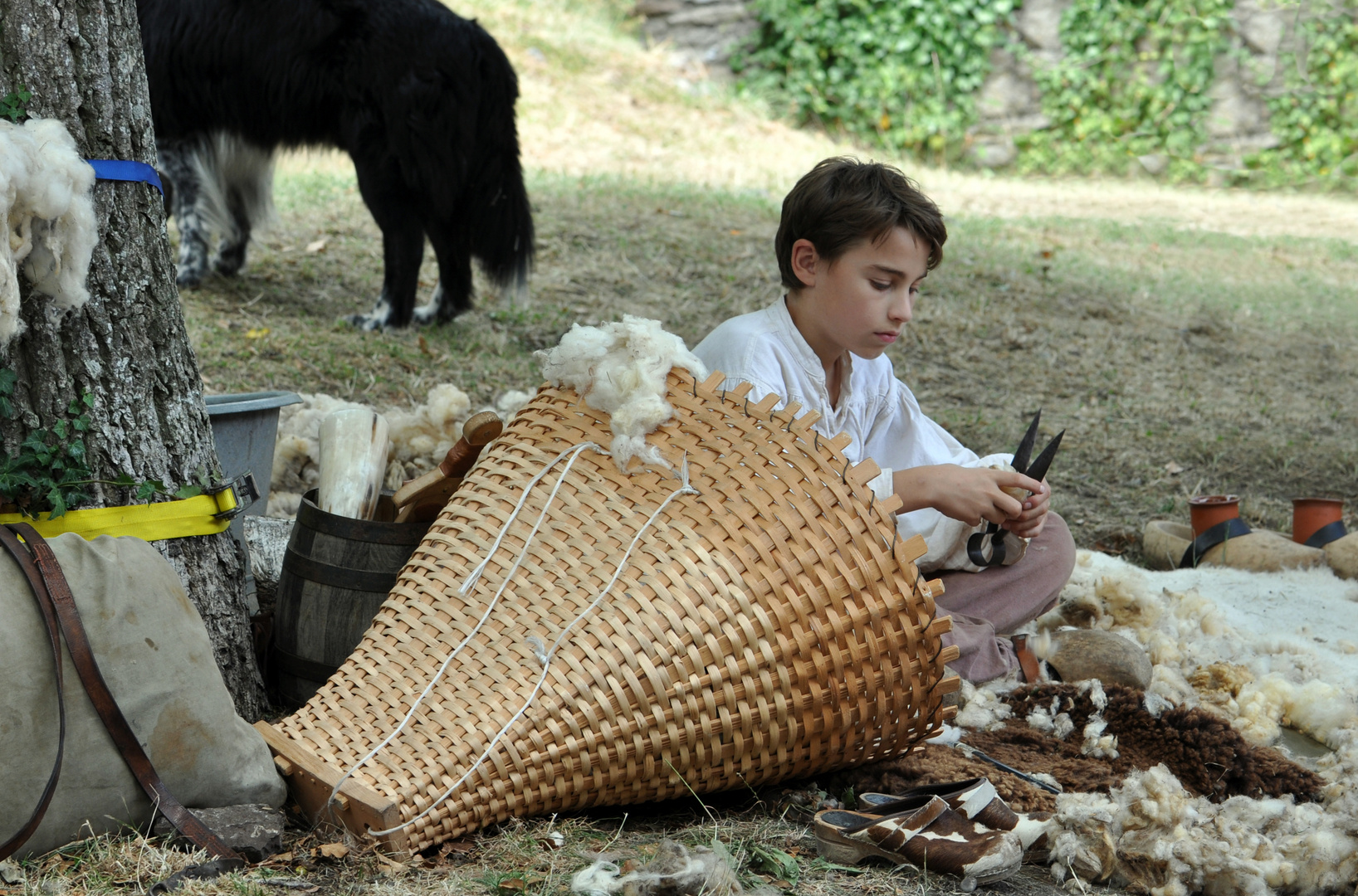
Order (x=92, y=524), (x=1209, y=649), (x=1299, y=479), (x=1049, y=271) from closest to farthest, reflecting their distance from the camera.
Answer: (x=92, y=524)
(x=1209, y=649)
(x=1299, y=479)
(x=1049, y=271)

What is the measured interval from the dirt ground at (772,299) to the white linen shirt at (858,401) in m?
0.81

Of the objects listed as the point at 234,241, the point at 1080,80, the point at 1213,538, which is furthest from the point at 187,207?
the point at 1080,80

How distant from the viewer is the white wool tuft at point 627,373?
5.83 feet

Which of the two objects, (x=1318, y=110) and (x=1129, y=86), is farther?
(x=1129, y=86)

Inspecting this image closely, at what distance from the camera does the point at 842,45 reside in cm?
1095

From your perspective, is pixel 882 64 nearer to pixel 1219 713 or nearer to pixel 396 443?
pixel 396 443

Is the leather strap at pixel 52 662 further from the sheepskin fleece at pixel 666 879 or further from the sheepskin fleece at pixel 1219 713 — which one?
the sheepskin fleece at pixel 1219 713

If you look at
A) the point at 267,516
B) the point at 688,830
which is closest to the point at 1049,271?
the point at 267,516

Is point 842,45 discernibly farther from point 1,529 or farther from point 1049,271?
point 1,529

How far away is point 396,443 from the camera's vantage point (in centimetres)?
294

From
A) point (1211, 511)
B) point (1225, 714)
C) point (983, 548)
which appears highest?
point (983, 548)

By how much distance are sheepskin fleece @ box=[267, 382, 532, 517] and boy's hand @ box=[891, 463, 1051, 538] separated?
3.87 ft

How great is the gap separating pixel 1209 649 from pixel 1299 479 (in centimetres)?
200

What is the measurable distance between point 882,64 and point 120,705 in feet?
34.9
